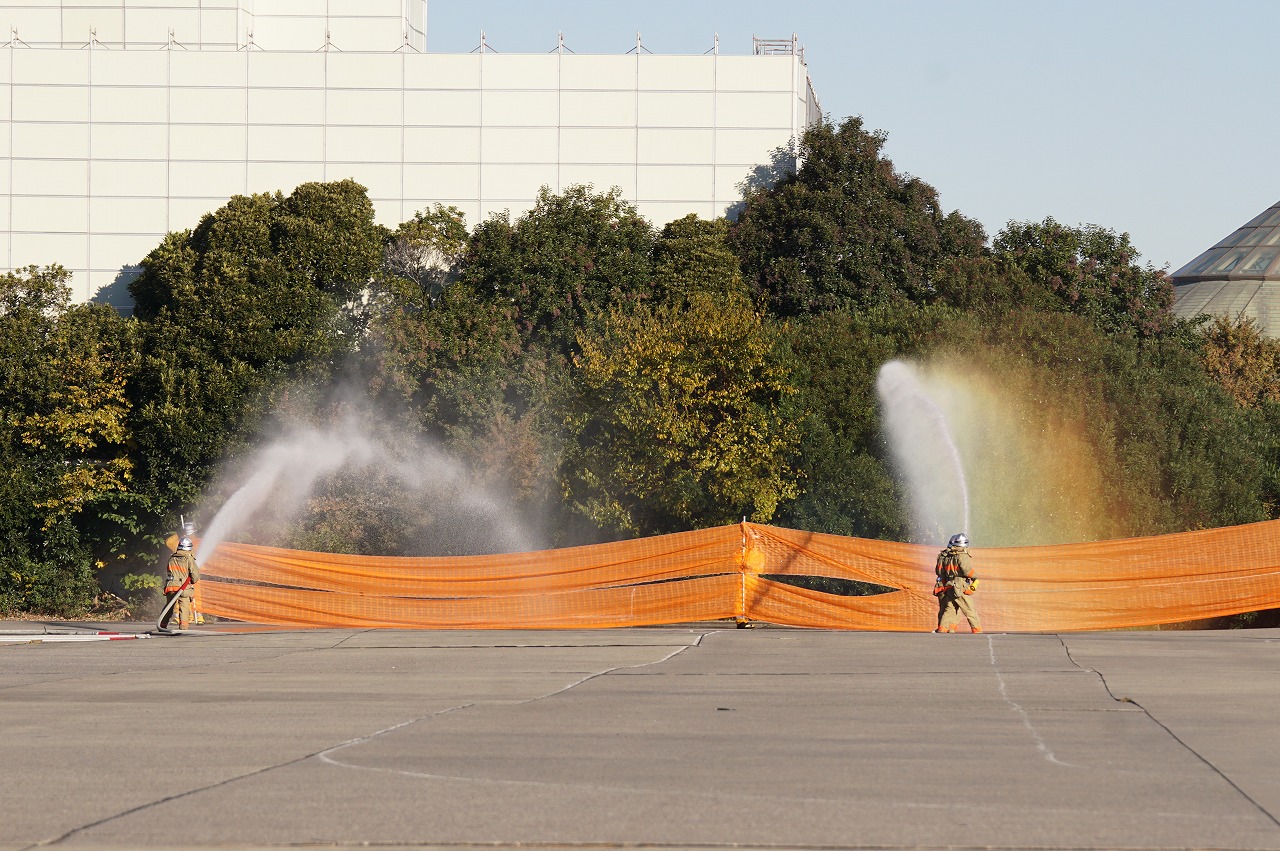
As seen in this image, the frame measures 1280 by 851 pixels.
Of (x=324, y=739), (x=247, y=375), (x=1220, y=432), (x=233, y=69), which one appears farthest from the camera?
(x=233, y=69)

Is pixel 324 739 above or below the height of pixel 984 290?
below

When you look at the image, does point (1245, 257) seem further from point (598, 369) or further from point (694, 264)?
point (598, 369)

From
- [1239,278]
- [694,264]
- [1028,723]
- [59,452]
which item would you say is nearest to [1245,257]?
[1239,278]

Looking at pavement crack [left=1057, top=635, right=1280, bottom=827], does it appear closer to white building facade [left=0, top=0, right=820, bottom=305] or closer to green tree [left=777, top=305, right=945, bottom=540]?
green tree [left=777, top=305, right=945, bottom=540]

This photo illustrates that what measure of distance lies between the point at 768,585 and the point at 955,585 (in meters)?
3.15

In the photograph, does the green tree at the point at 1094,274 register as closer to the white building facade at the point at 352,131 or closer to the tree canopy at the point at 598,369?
the tree canopy at the point at 598,369

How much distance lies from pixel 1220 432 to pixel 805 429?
992cm

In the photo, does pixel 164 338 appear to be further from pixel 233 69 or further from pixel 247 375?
pixel 233 69

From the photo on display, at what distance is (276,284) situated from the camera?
42.6 m

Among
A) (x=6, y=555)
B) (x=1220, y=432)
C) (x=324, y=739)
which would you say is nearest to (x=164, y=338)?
(x=6, y=555)

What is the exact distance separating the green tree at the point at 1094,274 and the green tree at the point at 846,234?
5.88 ft

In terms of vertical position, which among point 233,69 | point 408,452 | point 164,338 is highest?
point 233,69

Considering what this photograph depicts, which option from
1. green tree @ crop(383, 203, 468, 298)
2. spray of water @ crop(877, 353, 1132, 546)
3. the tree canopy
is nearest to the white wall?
green tree @ crop(383, 203, 468, 298)

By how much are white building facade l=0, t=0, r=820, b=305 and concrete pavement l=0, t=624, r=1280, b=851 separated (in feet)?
134
